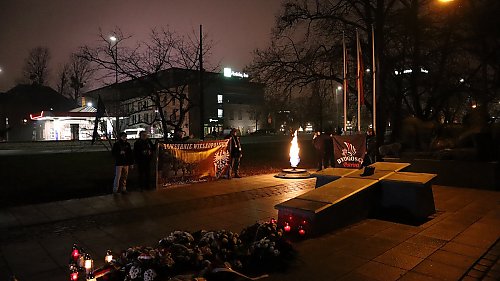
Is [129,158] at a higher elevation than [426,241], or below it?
higher

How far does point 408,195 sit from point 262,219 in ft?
9.80

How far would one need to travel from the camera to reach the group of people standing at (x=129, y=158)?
36.4ft

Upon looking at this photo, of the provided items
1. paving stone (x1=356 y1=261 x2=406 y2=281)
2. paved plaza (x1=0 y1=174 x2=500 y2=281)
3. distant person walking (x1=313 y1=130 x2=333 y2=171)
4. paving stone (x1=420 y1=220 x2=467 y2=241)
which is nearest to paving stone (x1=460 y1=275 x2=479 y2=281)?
paved plaza (x1=0 y1=174 x2=500 y2=281)

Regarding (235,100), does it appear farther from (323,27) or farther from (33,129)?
(323,27)

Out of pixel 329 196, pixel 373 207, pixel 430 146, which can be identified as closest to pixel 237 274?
pixel 329 196

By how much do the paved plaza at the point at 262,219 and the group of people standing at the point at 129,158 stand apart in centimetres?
56

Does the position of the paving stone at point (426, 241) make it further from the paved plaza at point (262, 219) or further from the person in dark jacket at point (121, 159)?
the person in dark jacket at point (121, 159)

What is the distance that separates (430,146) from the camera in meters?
Result: 16.4

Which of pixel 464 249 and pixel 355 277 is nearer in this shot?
pixel 355 277

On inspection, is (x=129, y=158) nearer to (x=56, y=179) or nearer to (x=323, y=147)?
(x=56, y=179)

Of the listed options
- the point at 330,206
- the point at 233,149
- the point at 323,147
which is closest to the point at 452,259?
the point at 330,206

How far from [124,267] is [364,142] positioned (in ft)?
26.2

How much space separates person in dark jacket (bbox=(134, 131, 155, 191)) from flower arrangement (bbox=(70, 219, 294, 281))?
6.44 meters

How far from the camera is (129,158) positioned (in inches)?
445
